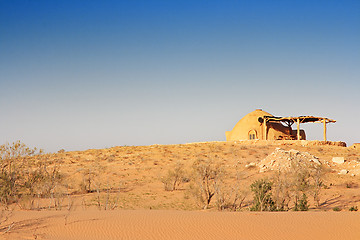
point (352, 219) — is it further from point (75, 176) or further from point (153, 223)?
point (75, 176)

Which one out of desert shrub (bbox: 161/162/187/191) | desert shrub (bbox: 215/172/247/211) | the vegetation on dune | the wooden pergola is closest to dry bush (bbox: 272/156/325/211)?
the vegetation on dune

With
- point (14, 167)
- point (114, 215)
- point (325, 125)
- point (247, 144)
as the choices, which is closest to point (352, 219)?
point (114, 215)

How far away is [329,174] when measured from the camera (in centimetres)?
2277

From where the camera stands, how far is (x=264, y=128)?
4216 cm

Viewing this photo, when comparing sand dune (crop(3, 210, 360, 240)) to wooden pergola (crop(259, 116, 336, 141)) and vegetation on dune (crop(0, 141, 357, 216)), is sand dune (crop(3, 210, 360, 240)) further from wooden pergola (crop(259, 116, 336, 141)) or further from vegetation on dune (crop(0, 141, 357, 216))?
wooden pergola (crop(259, 116, 336, 141))

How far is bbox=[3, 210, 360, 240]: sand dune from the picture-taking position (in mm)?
7039

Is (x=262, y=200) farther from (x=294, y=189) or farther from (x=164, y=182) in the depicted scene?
(x=164, y=182)

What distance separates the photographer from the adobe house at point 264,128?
4216 centimetres

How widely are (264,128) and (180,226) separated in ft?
118

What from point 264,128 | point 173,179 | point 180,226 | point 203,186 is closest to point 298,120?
point 264,128

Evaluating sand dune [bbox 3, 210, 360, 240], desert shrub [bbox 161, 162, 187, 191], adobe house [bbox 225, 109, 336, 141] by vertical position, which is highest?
adobe house [bbox 225, 109, 336, 141]

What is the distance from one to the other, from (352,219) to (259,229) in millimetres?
2772

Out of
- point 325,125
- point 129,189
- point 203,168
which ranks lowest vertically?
point 129,189

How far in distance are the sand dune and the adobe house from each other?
3396 cm
